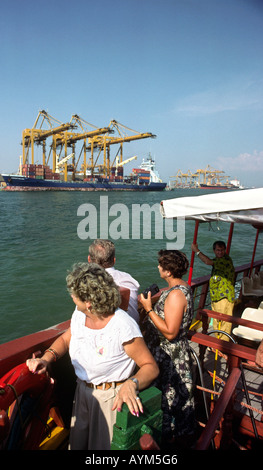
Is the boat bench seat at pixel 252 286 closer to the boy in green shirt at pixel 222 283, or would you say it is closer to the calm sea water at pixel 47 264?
the boy in green shirt at pixel 222 283

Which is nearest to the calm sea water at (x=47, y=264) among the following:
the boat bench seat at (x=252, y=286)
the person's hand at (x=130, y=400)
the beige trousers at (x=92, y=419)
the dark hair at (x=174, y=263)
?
the boat bench seat at (x=252, y=286)

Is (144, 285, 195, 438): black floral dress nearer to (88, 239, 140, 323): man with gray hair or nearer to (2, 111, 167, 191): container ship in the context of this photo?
(88, 239, 140, 323): man with gray hair

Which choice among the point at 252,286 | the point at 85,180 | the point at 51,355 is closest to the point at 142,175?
the point at 85,180

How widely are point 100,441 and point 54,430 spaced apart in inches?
19.0

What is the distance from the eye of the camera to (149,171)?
87125 millimetres

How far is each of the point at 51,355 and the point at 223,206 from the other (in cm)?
167

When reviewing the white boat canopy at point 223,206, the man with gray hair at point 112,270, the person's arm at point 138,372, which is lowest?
the person's arm at point 138,372

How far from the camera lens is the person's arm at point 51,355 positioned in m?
1.49

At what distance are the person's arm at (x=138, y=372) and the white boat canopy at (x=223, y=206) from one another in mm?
1389

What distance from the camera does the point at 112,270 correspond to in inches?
81.8
